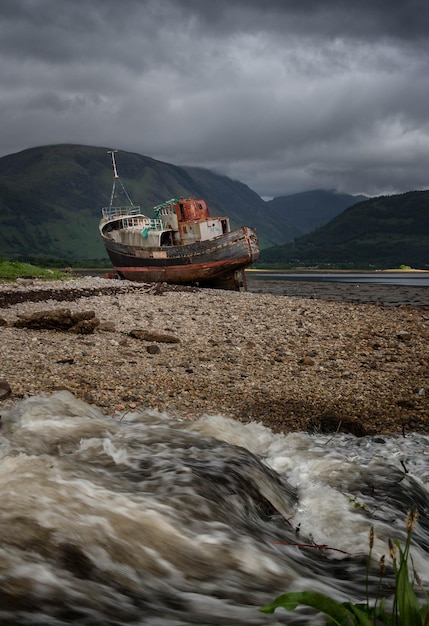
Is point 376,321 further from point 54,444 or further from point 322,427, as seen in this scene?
point 54,444

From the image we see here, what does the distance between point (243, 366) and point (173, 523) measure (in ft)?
30.6

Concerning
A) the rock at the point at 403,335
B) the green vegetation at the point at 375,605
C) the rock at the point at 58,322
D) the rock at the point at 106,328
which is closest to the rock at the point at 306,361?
the rock at the point at 403,335

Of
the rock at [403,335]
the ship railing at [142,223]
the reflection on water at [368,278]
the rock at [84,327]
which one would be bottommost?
the reflection on water at [368,278]

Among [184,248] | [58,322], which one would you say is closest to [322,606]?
[58,322]

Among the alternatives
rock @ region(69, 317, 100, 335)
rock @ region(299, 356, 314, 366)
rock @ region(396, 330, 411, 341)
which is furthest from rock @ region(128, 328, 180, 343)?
rock @ region(396, 330, 411, 341)

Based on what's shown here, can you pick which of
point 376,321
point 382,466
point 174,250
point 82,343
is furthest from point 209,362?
point 174,250

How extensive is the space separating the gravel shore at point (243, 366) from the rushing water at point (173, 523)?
98.7 inches

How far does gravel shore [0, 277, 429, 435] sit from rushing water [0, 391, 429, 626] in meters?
2.51

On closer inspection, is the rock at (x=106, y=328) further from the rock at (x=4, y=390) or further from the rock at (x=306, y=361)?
the rock at (x=4, y=390)

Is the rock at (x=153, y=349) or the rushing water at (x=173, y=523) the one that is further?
the rock at (x=153, y=349)

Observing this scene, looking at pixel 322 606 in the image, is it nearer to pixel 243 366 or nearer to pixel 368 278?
pixel 243 366

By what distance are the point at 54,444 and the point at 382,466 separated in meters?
4.48

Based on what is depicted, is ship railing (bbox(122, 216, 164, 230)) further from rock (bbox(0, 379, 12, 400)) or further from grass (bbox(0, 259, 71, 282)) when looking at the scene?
rock (bbox(0, 379, 12, 400))

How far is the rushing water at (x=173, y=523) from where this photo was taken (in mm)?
2969
